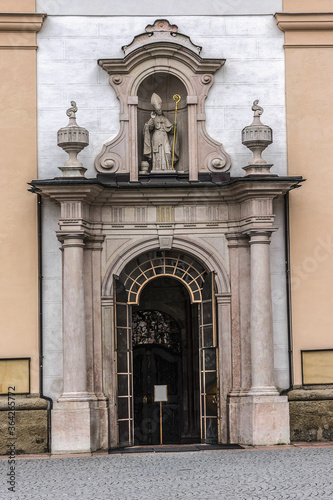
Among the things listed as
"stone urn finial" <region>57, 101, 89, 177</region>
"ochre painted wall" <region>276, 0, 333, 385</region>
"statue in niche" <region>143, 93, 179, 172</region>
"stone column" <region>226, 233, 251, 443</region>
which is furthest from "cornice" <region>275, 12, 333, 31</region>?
"stone urn finial" <region>57, 101, 89, 177</region>

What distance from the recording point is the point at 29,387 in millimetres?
20016

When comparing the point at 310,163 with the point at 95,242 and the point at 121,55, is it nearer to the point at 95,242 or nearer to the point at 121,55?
the point at 121,55

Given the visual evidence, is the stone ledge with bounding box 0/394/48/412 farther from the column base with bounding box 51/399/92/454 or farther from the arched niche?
the arched niche

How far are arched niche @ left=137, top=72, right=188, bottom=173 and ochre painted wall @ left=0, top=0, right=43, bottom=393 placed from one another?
1961mm

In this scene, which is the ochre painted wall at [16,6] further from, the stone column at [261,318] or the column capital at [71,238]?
the stone column at [261,318]

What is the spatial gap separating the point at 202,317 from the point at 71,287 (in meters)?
2.52

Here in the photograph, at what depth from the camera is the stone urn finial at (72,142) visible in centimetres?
1992

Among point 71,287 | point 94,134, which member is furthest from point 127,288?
point 94,134

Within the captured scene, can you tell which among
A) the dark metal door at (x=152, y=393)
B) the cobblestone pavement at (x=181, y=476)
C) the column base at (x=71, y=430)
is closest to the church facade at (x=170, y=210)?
the column base at (x=71, y=430)

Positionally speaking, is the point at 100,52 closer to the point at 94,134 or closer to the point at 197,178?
the point at 94,134

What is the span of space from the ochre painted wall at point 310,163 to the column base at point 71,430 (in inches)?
155

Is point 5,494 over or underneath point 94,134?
underneath

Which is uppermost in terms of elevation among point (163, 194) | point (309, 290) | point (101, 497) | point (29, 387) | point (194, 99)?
point (194, 99)

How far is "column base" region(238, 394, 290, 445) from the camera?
64.4ft
